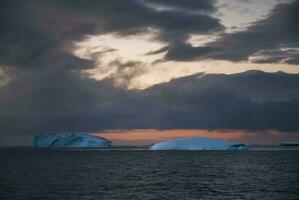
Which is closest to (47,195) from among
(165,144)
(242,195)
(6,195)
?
(6,195)

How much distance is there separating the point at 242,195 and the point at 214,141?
127 meters

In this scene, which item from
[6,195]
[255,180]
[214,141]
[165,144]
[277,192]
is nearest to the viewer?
[6,195]

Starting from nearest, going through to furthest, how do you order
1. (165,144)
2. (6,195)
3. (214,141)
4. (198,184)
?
1. (6,195)
2. (198,184)
3. (214,141)
4. (165,144)

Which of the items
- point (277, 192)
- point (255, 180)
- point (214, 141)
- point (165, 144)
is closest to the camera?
point (277, 192)

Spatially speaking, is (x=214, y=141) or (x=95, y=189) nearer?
(x=95, y=189)

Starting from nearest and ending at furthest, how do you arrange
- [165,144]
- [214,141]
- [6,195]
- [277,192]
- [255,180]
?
[6,195]
[277,192]
[255,180]
[214,141]
[165,144]

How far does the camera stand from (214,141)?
562 ft

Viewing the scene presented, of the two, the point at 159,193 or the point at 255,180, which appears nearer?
the point at 159,193

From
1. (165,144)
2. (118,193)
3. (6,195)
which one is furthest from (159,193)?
(165,144)

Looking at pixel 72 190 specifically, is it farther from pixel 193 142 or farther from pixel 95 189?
pixel 193 142

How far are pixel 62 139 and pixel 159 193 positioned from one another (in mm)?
154753

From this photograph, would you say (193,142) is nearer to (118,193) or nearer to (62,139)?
(62,139)

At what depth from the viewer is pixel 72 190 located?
4972cm

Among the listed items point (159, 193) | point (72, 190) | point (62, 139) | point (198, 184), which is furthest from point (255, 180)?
point (62, 139)
